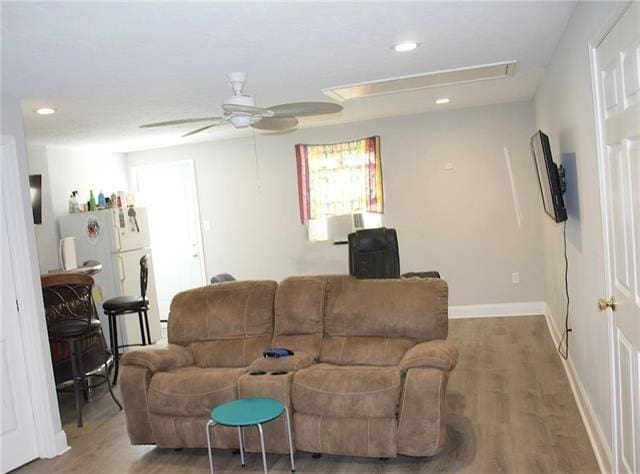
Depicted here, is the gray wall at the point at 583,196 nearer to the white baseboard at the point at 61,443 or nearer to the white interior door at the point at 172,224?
the white baseboard at the point at 61,443

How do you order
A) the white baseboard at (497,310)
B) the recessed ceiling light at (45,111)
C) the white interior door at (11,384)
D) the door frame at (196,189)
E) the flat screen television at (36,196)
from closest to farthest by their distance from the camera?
the white interior door at (11,384) → the recessed ceiling light at (45,111) → the flat screen television at (36,196) → the white baseboard at (497,310) → the door frame at (196,189)

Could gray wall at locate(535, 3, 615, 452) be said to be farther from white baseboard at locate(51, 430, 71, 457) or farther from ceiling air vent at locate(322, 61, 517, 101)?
white baseboard at locate(51, 430, 71, 457)

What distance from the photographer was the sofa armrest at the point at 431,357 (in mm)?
3182

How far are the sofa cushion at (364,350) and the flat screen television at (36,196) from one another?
3.55 meters

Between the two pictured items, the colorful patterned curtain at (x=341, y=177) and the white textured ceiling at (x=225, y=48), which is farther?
the colorful patterned curtain at (x=341, y=177)

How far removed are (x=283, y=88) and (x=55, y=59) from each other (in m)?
1.72

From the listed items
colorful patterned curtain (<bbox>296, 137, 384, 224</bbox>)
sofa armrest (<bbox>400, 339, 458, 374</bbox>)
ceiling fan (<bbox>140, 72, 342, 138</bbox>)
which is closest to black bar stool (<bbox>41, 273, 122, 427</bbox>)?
ceiling fan (<bbox>140, 72, 342, 138</bbox>)

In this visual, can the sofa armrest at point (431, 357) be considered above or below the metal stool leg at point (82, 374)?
above

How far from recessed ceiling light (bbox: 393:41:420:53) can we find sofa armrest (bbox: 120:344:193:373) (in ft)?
8.13

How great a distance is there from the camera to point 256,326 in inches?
159

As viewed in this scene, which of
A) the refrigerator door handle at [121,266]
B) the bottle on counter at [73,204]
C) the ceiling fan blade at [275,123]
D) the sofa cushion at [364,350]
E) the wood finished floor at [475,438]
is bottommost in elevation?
the wood finished floor at [475,438]

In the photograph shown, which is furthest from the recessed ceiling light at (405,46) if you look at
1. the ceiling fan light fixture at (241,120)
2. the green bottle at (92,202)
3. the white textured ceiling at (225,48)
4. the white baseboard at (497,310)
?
the green bottle at (92,202)

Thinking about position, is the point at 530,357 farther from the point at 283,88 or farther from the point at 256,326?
the point at 283,88

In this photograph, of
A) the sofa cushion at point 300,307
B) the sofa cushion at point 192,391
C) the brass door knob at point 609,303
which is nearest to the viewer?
the brass door knob at point 609,303
